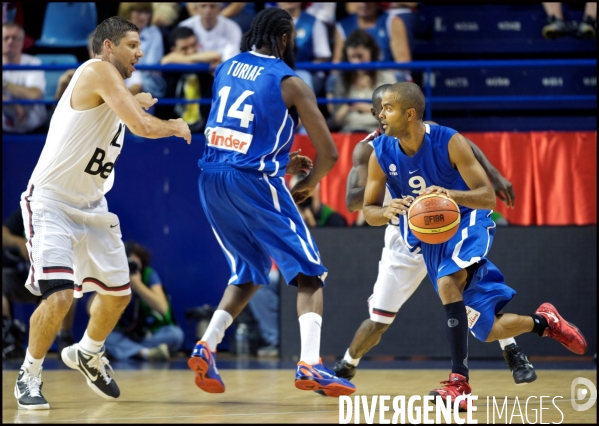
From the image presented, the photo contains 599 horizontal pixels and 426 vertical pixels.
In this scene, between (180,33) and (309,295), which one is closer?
(309,295)

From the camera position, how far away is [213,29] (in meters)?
10.6

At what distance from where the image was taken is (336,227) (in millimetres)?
8523

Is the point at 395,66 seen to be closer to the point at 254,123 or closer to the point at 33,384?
the point at 254,123

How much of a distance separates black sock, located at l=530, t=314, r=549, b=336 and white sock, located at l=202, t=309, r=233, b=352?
1878 mm

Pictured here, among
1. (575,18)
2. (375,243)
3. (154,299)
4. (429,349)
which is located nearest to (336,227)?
(375,243)

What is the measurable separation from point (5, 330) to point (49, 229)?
3947 mm

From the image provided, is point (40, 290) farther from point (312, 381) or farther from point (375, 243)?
point (375, 243)

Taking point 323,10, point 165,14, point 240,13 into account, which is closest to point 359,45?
point 323,10

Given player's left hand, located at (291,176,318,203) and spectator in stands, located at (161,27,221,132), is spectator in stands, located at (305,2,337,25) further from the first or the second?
player's left hand, located at (291,176,318,203)

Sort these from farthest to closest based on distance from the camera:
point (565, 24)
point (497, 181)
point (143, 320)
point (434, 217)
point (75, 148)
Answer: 1. point (565, 24)
2. point (143, 320)
3. point (497, 181)
4. point (75, 148)
5. point (434, 217)

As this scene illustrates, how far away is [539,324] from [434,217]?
120 cm

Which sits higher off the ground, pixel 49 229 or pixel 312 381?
pixel 49 229

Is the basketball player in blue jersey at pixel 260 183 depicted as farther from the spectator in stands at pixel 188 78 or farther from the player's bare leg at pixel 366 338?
the spectator in stands at pixel 188 78

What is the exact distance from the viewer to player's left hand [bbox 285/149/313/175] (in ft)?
18.6
